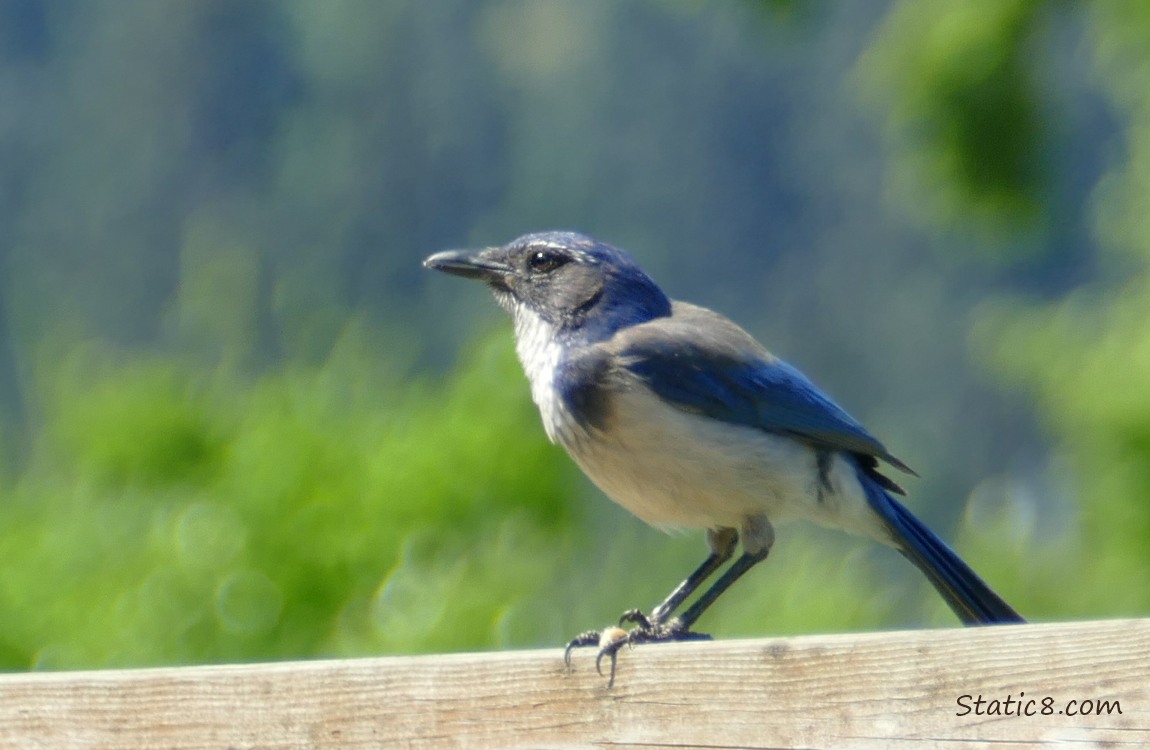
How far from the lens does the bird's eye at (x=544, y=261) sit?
445 cm

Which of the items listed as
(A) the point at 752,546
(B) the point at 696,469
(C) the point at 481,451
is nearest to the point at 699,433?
(B) the point at 696,469

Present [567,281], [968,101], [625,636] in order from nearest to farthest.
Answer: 1. [625,636]
2. [567,281]
3. [968,101]

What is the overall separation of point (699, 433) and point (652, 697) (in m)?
1.22

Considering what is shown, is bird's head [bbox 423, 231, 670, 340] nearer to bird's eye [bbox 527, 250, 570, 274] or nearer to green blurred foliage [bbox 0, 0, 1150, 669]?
bird's eye [bbox 527, 250, 570, 274]

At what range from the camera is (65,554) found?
630cm

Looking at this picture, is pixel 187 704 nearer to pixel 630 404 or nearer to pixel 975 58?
pixel 630 404

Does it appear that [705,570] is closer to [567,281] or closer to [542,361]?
[542,361]

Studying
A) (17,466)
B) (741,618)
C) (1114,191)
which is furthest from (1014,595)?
(17,466)

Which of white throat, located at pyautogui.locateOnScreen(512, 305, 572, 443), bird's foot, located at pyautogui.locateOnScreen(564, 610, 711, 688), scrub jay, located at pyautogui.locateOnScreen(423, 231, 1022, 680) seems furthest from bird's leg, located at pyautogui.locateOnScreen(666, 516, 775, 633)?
white throat, located at pyautogui.locateOnScreen(512, 305, 572, 443)

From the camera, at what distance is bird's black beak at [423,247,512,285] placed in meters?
4.46

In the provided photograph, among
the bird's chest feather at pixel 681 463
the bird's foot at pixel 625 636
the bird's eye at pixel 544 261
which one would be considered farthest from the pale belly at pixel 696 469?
the bird's eye at pixel 544 261

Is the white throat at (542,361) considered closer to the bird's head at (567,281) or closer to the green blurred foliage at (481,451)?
the bird's head at (567,281)

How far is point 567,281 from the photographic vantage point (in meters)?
4.38

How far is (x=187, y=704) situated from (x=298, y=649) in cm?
311
